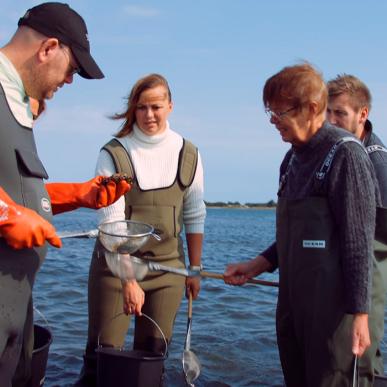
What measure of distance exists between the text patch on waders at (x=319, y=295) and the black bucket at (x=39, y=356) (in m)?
1.57

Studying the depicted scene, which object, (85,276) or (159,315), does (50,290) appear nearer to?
(85,276)

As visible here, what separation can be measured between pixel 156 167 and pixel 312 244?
1.60 meters

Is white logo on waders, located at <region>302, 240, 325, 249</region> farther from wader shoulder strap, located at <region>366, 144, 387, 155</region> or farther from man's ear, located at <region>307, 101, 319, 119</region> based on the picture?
wader shoulder strap, located at <region>366, 144, 387, 155</region>

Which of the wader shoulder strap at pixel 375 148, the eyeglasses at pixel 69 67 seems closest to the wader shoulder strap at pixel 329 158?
the wader shoulder strap at pixel 375 148

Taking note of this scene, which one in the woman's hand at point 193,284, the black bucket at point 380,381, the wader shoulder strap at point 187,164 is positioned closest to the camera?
the black bucket at point 380,381

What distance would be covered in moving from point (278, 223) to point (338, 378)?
0.86 meters

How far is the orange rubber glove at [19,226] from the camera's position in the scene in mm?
2461

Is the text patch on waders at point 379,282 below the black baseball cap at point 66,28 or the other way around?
below

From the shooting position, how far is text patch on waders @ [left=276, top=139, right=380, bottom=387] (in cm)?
294

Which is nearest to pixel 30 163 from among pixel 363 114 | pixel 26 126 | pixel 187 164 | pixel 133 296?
pixel 26 126

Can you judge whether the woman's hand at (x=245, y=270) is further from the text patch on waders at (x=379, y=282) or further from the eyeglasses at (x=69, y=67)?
the eyeglasses at (x=69, y=67)

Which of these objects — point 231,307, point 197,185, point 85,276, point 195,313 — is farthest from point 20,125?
point 85,276

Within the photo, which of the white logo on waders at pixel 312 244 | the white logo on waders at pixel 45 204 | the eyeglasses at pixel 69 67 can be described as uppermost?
the eyeglasses at pixel 69 67

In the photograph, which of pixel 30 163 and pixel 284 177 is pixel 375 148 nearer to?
pixel 284 177
